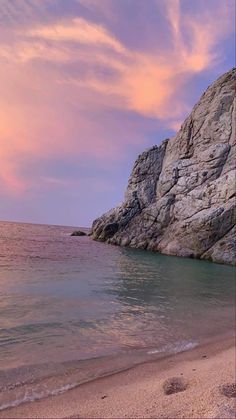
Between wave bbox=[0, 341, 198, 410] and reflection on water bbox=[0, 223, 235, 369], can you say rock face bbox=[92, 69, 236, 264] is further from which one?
wave bbox=[0, 341, 198, 410]

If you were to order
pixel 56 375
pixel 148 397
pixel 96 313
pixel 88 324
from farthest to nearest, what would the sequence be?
pixel 96 313 → pixel 88 324 → pixel 56 375 → pixel 148 397

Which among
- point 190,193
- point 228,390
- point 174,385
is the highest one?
point 190,193

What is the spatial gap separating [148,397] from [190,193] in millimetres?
52975

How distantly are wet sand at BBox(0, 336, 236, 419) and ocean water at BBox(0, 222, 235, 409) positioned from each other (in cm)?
49

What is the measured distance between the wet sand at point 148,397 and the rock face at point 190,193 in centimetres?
3867

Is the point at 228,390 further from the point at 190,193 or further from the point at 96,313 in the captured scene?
the point at 190,193

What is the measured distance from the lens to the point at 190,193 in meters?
58.0

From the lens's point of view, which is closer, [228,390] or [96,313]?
[228,390]

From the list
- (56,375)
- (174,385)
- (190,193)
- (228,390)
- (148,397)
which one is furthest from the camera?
(190,193)

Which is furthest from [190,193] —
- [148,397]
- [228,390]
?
[148,397]

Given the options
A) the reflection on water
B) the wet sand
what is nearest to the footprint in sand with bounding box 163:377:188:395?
the wet sand

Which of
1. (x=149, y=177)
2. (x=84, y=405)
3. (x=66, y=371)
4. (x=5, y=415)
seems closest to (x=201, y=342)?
(x=66, y=371)

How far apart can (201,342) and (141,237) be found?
50086 millimetres

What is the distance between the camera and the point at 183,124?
7406cm
